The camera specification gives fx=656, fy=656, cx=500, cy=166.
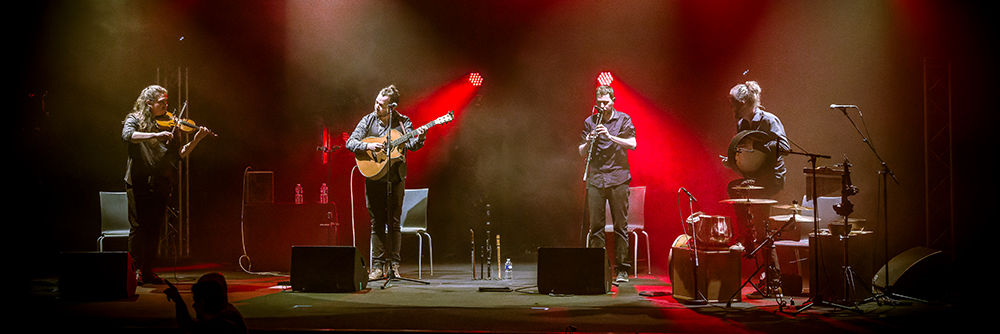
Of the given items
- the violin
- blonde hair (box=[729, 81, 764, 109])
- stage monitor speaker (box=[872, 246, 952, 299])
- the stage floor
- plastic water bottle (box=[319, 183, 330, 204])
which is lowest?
the stage floor

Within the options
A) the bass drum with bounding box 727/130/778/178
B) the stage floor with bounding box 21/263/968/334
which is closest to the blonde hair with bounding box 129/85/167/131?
the stage floor with bounding box 21/263/968/334

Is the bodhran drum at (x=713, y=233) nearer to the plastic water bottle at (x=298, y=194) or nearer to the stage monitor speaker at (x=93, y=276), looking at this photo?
the stage monitor speaker at (x=93, y=276)

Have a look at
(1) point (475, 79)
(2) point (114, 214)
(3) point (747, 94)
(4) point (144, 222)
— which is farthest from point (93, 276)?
(3) point (747, 94)

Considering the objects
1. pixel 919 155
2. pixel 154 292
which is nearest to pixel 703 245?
pixel 919 155

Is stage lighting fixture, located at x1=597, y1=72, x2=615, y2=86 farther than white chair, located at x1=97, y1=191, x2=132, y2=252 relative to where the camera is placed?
Yes

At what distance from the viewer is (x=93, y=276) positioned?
498 centimetres

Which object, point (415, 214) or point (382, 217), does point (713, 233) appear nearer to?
point (382, 217)

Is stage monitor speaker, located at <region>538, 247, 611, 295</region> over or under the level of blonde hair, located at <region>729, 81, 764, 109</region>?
under

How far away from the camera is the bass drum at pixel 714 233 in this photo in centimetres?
473

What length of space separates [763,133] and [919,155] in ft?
9.40

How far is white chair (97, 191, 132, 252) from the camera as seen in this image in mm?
6379

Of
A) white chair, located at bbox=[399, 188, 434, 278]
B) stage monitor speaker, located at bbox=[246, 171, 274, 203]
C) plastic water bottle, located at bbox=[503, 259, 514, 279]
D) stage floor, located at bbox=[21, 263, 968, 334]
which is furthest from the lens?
stage monitor speaker, located at bbox=[246, 171, 274, 203]

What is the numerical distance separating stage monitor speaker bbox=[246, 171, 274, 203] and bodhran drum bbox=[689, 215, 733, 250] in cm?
464

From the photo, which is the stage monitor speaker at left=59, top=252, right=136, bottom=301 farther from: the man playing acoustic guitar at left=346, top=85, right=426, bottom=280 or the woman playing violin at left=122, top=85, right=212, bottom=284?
the man playing acoustic guitar at left=346, top=85, right=426, bottom=280
